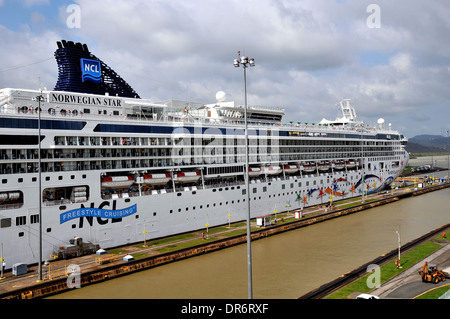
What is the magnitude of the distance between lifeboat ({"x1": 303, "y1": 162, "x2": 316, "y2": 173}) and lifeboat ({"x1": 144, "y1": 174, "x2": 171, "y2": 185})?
76.4 feet

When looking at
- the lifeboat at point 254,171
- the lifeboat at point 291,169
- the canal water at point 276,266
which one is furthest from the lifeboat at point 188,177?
the lifeboat at point 291,169

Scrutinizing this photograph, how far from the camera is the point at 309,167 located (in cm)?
5184

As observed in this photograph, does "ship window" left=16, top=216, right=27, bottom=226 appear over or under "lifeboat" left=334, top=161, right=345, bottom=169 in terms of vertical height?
under

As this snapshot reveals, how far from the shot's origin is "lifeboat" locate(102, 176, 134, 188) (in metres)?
30.1

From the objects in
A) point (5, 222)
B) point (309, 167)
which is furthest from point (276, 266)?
point (309, 167)

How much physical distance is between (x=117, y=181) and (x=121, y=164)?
1.66 metres

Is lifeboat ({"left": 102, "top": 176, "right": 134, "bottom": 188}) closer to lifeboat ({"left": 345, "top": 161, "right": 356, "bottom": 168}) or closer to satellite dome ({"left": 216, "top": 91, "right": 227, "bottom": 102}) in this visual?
satellite dome ({"left": 216, "top": 91, "right": 227, "bottom": 102})

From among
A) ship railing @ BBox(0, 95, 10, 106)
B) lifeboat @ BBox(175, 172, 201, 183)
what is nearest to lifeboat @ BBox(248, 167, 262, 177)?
lifeboat @ BBox(175, 172, 201, 183)

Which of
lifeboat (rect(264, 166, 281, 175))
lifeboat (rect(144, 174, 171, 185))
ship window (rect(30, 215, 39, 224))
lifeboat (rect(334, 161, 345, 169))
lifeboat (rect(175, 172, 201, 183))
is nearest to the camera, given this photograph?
ship window (rect(30, 215, 39, 224))

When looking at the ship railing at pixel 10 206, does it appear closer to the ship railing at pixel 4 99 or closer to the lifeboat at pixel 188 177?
the ship railing at pixel 4 99

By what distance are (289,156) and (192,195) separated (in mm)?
18214

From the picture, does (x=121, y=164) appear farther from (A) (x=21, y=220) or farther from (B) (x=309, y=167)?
(B) (x=309, y=167)

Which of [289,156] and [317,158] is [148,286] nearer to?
[289,156]
